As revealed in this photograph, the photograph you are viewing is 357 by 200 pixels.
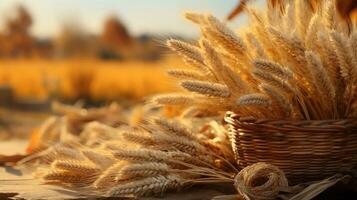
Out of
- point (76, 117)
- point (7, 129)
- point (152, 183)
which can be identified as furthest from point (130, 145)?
point (7, 129)

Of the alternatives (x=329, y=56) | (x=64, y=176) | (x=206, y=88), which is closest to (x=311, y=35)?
(x=329, y=56)

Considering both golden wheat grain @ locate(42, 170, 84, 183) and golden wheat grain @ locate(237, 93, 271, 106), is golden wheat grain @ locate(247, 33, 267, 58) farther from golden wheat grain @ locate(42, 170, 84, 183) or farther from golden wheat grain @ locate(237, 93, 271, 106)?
golden wheat grain @ locate(42, 170, 84, 183)

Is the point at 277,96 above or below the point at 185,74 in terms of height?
below

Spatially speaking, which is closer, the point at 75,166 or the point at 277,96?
the point at 277,96

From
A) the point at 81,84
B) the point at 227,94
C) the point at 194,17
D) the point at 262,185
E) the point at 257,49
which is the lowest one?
the point at 262,185

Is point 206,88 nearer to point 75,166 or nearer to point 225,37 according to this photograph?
point 225,37

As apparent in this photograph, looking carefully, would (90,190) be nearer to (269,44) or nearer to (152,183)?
(152,183)

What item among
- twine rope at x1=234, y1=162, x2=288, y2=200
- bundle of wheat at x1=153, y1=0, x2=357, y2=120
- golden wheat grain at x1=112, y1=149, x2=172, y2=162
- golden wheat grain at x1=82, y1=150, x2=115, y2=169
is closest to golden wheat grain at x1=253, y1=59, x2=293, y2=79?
bundle of wheat at x1=153, y1=0, x2=357, y2=120
